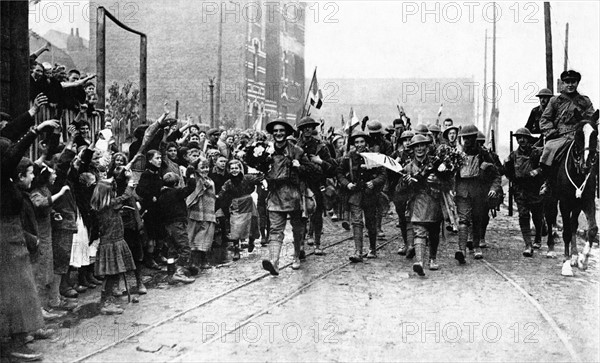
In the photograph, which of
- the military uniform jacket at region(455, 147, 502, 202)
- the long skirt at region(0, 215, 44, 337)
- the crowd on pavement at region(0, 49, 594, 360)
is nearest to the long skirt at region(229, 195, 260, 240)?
the crowd on pavement at region(0, 49, 594, 360)

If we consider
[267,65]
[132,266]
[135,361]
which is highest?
[267,65]

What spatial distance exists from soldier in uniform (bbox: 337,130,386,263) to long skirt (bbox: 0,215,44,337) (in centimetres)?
546

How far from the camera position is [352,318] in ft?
22.3

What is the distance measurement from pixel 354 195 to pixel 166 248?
3.10 meters

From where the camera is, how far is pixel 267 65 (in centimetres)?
4534

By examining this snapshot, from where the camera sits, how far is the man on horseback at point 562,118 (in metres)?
9.75

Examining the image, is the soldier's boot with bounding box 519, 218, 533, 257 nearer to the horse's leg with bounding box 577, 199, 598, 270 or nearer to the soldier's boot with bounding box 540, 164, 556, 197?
the soldier's boot with bounding box 540, 164, 556, 197

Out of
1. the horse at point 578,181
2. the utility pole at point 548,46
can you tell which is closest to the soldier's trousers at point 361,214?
the horse at point 578,181

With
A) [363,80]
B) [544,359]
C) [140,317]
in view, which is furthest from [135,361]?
[363,80]

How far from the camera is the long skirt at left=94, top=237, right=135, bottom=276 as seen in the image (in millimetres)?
7262

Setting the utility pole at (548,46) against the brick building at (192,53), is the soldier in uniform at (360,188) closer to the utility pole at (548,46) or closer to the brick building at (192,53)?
the utility pole at (548,46)

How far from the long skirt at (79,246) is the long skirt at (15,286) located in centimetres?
206

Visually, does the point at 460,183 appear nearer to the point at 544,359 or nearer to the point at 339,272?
the point at 339,272

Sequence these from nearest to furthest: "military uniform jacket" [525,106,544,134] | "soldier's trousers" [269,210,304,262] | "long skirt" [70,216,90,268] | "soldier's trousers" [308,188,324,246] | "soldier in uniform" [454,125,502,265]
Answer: "long skirt" [70,216,90,268]
"soldier's trousers" [269,210,304,262]
"soldier in uniform" [454,125,502,265]
"soldier's trousers" [308,188,324,246]
"military uniform jacket" [525,106,544,134]
